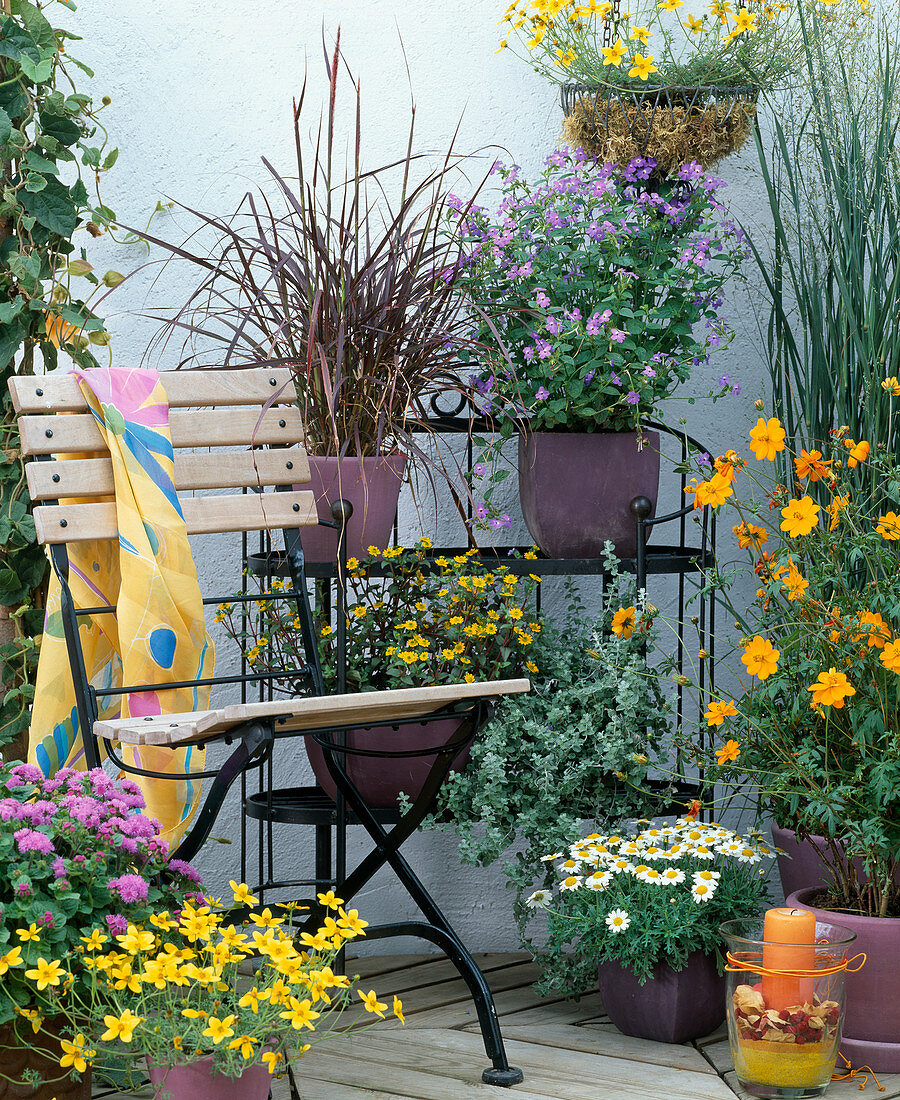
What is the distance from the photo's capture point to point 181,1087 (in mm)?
1543

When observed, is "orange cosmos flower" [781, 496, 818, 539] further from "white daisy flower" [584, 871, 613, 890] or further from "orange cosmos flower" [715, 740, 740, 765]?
"white daisy flower" [584, 871, 613, 890]

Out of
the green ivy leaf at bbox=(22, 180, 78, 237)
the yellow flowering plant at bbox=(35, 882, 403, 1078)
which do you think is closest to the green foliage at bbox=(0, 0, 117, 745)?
the green ivy leaf at bbox=(22, 180, 78, 237)

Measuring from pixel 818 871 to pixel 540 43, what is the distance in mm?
1762

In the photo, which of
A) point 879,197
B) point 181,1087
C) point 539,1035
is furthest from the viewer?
point 879,197

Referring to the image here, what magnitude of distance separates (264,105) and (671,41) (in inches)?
34.3

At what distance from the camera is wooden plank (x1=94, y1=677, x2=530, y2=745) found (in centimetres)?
158

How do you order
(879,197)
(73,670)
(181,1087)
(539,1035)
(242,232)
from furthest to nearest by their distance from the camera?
(242,232)
(879,197)
(539,1035)
(73,670)
(181,1087)

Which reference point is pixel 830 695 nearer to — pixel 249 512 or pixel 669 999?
pixel 669 999

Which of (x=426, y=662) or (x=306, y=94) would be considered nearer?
(x=426, y=662)

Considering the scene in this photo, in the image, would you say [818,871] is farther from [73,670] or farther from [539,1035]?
[73,670]

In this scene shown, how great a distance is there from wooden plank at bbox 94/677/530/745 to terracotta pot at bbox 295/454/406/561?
1.46ft

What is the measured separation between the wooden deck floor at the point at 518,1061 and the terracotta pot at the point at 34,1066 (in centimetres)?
21

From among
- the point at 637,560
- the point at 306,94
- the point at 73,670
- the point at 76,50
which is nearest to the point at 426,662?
the point at 637,560

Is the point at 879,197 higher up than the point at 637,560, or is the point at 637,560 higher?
the point at 879,197
